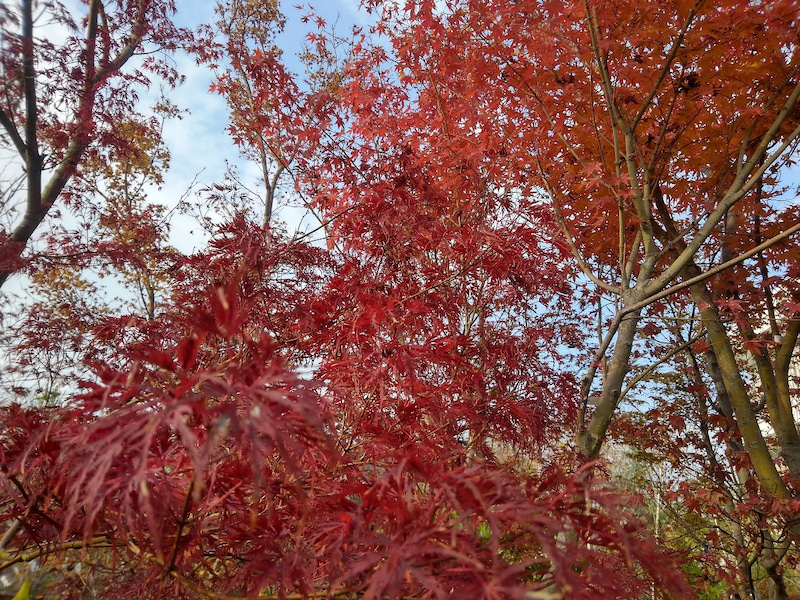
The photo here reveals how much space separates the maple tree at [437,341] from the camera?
87 centimetres

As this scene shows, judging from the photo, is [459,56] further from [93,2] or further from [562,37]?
[93,2]

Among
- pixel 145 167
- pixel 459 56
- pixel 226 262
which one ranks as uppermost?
pixel 145 167

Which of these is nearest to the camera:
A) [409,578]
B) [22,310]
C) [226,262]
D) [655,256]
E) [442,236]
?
[409,578]

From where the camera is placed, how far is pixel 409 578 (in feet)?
3.39

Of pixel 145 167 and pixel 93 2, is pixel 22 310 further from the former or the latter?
pixel 93 2

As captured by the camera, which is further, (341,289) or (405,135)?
(405,135)

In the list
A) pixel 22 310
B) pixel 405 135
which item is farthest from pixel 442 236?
pixel 22 310

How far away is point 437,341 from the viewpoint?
6.47 ft

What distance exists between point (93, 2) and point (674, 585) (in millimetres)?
6359

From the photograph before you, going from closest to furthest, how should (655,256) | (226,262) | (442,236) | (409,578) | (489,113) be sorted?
(409,578) < (226,262) < (442,236) < (655,256) < (489,113)

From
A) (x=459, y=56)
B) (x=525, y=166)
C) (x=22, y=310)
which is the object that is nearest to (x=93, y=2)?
(x=22, y=310)

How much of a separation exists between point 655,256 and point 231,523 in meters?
2.72

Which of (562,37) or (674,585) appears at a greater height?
(562,37)

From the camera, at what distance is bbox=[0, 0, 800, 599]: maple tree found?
0.87 metres
